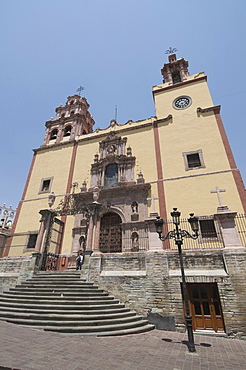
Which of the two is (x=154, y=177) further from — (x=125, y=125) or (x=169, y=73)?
(x=169, y=73)

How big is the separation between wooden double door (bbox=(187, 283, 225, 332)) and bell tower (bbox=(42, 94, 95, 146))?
1693 cm

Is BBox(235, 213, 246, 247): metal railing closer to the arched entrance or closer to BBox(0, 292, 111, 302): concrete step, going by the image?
BBox(0, 292, 111, 302): concrete step

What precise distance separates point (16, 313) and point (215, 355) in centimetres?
642

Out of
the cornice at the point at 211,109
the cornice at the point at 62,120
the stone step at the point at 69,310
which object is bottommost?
the stone step at the point at 69,310

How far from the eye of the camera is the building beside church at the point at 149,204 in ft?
24.7

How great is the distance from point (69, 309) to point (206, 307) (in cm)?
506

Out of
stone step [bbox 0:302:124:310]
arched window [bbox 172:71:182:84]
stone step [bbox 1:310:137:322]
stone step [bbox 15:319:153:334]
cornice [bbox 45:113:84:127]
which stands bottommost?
stone step [bbox 15:319:153:334]

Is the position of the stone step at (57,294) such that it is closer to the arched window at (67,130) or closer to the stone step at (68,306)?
the stone step at (68,306)

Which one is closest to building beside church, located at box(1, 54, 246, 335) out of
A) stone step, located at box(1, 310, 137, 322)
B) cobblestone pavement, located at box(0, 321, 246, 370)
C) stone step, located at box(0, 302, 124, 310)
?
stone step, located at box(0, 302, 124, 310)

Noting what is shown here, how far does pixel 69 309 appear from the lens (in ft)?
23.2

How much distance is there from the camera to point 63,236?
46.3ft

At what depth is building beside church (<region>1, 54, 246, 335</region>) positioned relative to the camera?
7.52 metres

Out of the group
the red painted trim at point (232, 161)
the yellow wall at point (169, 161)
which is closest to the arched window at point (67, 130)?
the yellow wall at point (169, 161)

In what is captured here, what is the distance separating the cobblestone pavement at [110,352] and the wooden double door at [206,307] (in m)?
0.90
